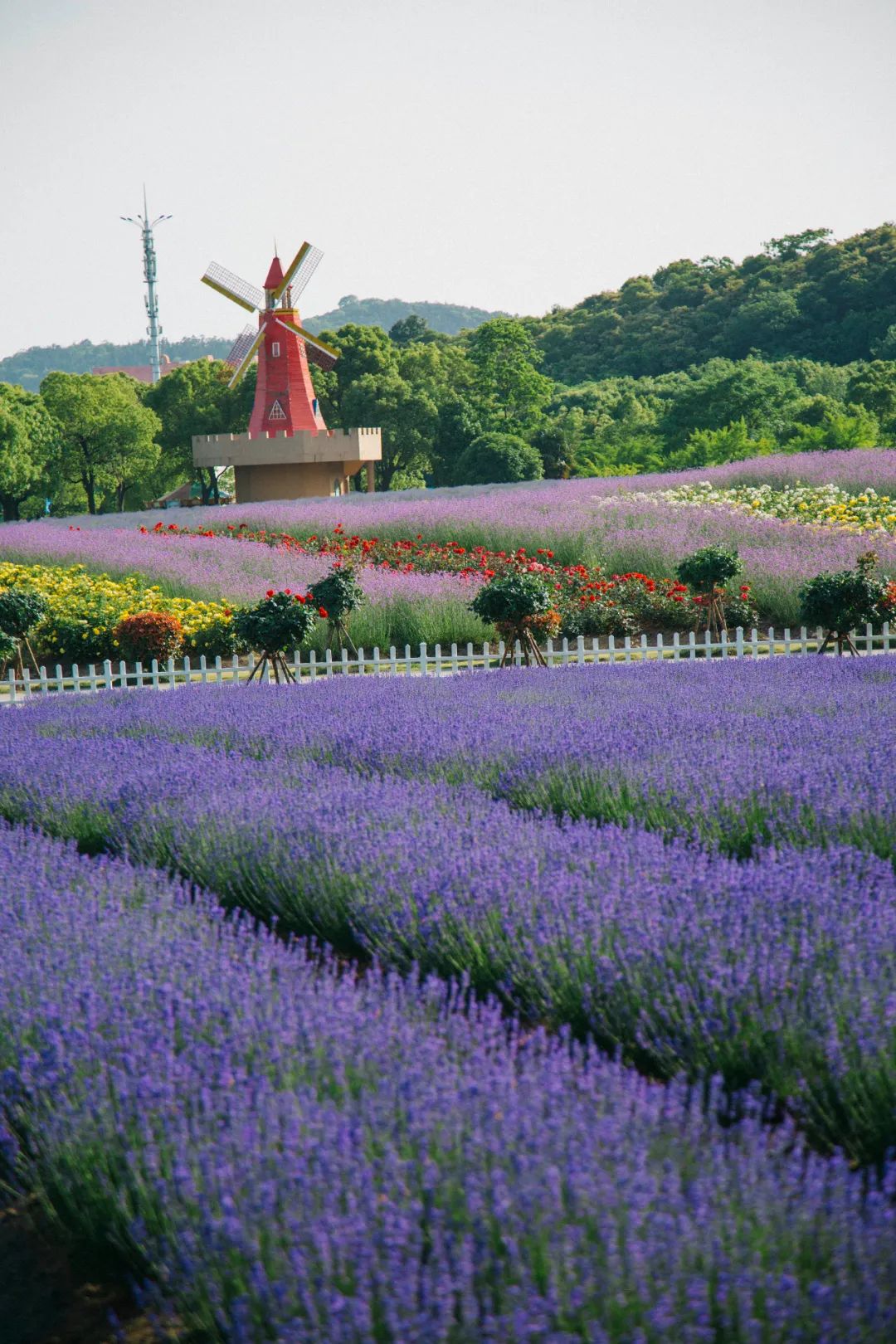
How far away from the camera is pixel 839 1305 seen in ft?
5.31

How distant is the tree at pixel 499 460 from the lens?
38344 mm

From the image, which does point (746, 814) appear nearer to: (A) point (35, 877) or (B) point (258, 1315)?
(A) point (35, 877)

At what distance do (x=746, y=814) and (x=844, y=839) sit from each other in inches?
14.3

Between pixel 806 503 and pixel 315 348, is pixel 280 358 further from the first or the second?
pixel 806 503

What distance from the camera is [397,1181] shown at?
1.82 metres

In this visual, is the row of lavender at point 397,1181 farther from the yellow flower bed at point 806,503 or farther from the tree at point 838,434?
the tree at point 838,434

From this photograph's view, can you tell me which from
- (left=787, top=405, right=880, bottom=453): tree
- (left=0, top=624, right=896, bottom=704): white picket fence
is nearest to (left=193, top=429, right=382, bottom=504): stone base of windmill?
(left=787, top=405, right=880, bottom=453): tree

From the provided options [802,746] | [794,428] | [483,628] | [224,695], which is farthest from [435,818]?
[794,428]

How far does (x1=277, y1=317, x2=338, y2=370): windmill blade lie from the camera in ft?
115

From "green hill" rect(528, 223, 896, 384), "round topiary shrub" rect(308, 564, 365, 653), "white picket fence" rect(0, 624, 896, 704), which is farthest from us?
"green hill" rect(528, 223, 896, 384)

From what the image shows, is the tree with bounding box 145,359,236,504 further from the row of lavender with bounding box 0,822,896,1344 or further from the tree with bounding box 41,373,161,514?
the row of lavender with bounding box 0,822,896,1344

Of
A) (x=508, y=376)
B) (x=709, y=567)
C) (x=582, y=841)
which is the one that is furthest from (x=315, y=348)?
(x=582, y=841)

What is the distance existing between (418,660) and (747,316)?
46522mm

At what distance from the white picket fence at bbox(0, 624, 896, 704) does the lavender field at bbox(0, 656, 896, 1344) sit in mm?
5905
